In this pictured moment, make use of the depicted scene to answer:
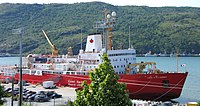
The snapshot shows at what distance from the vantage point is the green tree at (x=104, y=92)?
1538 centimetres

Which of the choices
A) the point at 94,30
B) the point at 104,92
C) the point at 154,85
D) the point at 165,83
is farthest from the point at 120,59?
the point at 94,30

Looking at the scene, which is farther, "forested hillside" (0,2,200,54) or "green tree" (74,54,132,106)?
"forested hillside" (0,2,200,54)

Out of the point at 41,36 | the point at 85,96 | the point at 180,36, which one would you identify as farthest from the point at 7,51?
the point at 85,96

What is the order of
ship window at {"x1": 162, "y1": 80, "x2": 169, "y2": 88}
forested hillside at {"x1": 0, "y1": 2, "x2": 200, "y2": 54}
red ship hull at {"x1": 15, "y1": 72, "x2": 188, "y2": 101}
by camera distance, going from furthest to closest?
forested hillside at {"x1": 0, "y1": 2, "x2": 200, "y2": 54}
ship window at {"x1": 162, "y1": 80, "x2": 169, "y2": 88}
red ship hull at {"x1": 15, "y1": 72, "x2": 188, "y2": 101}

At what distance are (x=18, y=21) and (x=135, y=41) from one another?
210 ft

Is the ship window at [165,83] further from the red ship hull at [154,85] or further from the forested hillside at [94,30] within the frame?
the forested hillside at [94,30]

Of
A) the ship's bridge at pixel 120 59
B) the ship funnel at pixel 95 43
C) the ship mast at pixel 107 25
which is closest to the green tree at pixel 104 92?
the ship's bridge at pixel 120 59

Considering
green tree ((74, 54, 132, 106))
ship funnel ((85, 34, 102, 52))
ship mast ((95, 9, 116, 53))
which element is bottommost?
green tree ((74, 54, 132, 106))

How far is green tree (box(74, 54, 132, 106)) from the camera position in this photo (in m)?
15.4

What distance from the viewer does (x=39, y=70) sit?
48.5m

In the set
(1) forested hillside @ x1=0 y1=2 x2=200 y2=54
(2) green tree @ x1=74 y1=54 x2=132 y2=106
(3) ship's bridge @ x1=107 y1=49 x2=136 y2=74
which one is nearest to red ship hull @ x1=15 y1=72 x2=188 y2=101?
(3) ship's bridge @ x1=107 y1=49 x2=136 y2=74

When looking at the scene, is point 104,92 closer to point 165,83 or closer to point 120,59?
point 165,83

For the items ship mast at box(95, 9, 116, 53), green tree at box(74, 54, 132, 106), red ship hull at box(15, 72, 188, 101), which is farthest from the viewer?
ship mast at box(95, 9, 116, 53)

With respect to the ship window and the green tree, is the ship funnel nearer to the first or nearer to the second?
the ship window
